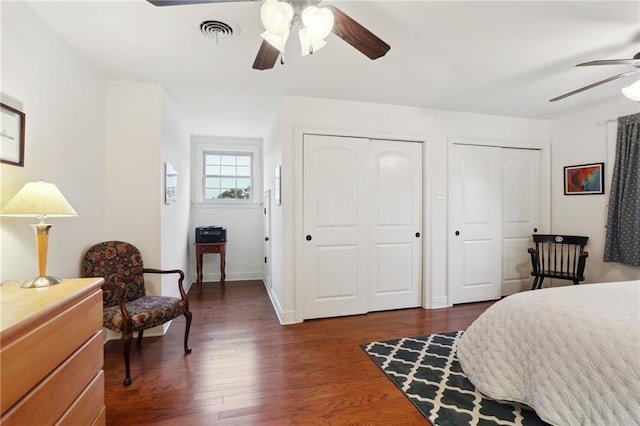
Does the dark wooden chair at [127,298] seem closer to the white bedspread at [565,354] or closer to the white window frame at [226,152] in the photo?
the white bedspread at [565,354]

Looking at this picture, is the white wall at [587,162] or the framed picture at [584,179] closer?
the white wall at [587,162]

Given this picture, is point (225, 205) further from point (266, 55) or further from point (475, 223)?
point (475, 223)

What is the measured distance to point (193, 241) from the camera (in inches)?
Answer: 191

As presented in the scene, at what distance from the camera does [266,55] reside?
66.1 inches

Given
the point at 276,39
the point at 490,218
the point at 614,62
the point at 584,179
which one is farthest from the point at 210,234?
the point at 584,179

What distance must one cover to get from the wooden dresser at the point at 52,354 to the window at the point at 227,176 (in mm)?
3649

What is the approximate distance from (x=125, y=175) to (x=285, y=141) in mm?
1551

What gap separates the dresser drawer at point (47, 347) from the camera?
2.86 feet

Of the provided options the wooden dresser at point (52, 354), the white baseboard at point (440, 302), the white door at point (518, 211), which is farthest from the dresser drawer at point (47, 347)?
the white door at point (518, 211)

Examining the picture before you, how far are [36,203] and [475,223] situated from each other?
13.4 ft

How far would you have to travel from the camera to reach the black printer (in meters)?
4.47

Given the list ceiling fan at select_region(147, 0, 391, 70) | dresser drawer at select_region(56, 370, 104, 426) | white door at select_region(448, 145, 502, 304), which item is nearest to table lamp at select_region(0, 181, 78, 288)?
dresser drawer at select_region(56, 370, 104, 426)

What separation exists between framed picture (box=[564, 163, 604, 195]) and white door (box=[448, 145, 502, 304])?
84cm

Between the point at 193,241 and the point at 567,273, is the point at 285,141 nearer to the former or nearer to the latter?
the point at 193,241
